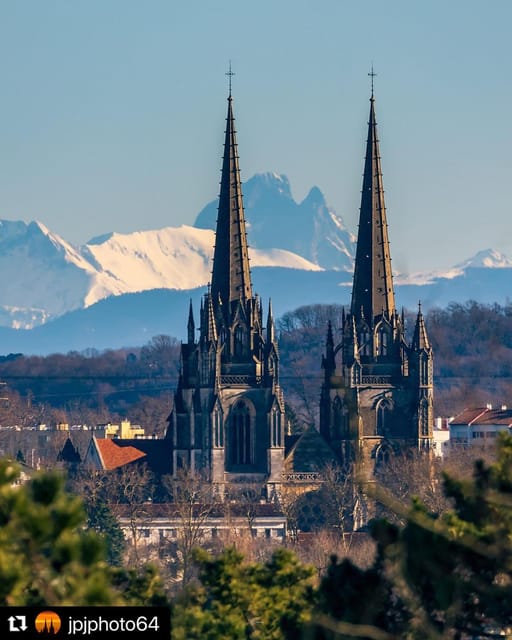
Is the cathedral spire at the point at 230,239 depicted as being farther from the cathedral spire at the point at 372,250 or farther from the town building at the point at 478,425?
the town building at the point at 478,425

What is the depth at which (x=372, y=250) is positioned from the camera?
111 meters

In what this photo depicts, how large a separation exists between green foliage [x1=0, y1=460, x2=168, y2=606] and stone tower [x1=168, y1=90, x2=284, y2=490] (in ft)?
252

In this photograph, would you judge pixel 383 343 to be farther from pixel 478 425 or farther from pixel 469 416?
pixel 469 416

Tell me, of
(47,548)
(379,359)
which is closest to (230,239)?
(379,359)

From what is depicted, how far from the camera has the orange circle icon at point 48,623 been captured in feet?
95.3

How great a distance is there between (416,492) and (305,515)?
10.9 metres

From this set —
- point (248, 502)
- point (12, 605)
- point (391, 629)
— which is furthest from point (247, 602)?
point (248, 502)

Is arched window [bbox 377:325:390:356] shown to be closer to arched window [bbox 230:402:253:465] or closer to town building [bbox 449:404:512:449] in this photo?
arched window [bbox 230:402:253:465]

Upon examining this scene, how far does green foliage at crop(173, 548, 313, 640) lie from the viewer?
38.2 meters

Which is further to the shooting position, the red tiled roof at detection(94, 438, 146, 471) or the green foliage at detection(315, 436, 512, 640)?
the red tiled roof at detection(94, 438, 146, 471)

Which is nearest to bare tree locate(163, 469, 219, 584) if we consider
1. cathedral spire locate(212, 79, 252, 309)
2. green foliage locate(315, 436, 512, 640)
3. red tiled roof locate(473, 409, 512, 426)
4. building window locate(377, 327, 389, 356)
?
cathedral spire locate(212, 79, 252, 309)

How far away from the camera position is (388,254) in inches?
4385

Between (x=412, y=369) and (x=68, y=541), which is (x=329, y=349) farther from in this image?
(x=68, y=541)

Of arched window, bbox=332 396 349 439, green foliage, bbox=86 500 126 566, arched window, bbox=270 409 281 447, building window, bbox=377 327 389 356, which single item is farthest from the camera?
building window, bbox=377 327 389 356
